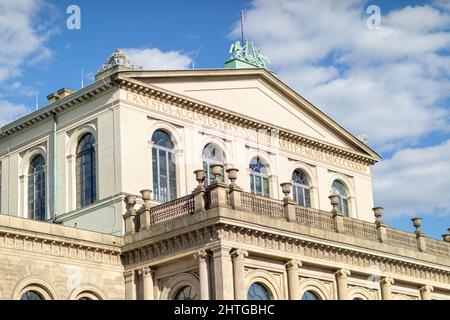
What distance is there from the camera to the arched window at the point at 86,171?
42844 mm

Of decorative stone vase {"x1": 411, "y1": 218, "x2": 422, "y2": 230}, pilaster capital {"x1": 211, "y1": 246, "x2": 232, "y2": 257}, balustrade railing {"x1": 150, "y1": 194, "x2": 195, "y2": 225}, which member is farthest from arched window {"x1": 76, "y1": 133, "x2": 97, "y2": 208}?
decorative stone vase {"x1": 411, "y1": 218, "x2": 422, "y2": 230}

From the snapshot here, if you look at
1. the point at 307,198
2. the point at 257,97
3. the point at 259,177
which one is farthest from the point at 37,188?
the point at 307,198

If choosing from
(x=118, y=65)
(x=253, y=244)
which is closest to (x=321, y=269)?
(x=253, y=244)

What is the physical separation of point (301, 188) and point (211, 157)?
241 inches

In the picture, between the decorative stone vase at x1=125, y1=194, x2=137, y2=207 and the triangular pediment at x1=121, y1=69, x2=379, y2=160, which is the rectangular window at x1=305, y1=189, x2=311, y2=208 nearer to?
the triangular pediment at x1=121, y1=69, x2=379, y2=160

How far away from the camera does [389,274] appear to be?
42.5 metres

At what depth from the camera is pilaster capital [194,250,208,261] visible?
35897mm

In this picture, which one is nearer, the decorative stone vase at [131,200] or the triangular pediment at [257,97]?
the decorative stone vase at [131,200]

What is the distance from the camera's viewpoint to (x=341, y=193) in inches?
2034

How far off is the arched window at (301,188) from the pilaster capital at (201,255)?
43.6 feet

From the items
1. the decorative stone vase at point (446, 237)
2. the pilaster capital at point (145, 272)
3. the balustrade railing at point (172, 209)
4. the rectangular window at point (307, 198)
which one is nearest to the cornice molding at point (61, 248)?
the pilaster capital at point (145, 272)

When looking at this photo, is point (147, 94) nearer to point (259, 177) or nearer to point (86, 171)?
point (86, 171)

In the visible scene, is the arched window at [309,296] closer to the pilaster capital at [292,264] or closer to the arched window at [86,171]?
the pilaster capital at [292,264]
